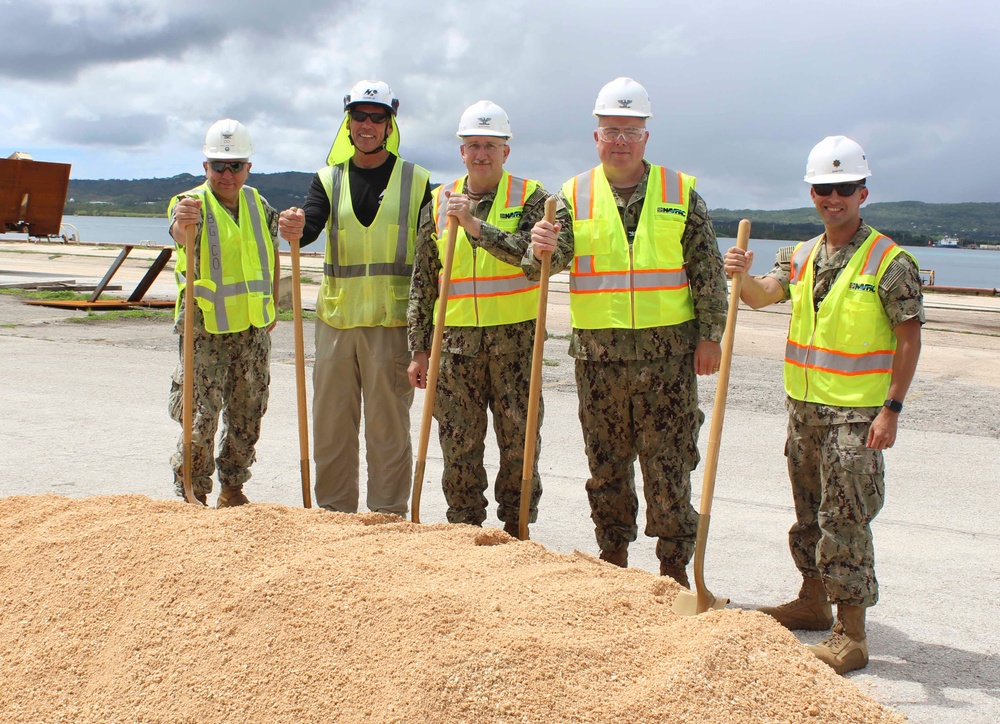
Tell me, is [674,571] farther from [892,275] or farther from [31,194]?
[31,194]

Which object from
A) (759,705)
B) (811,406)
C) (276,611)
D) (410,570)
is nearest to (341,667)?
(276,611)

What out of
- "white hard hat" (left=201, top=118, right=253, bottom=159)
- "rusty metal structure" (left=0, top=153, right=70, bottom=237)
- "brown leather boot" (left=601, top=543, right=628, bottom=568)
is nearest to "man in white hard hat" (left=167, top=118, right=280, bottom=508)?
"white hard hat" (left=201, top=118, right=253, bottom=159)

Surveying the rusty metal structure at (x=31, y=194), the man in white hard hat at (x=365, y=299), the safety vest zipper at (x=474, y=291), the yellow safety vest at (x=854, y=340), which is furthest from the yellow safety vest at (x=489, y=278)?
the rusty metal structure at (x=31, y=194)

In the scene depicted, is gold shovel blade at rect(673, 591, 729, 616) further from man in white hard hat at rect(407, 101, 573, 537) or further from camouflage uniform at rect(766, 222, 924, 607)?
man in white hard hat at rect(407, 101, 573, 537)

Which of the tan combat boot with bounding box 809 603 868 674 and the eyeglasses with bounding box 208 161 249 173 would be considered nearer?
the tan combat boot with bounding box 809 603 868 674

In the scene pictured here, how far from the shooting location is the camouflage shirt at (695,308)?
15.4 feet

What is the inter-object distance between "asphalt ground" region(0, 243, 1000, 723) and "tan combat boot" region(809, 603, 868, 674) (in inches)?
2.5

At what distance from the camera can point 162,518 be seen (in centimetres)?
438

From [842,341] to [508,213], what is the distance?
1.71 m

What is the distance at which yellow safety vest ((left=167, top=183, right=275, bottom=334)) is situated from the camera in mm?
5512

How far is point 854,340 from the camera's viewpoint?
414 centimetres

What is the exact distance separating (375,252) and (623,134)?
147 cm

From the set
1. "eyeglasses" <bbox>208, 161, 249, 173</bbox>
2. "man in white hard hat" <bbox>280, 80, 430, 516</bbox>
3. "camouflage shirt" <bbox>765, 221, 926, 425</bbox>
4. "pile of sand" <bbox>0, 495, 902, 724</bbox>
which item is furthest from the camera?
"eyeglasses" <bbox>208, 161, 249, 173</bbox>

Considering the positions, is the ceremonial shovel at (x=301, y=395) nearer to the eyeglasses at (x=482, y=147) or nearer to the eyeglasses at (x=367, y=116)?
the eyeglasses at (x=367, y=116)
